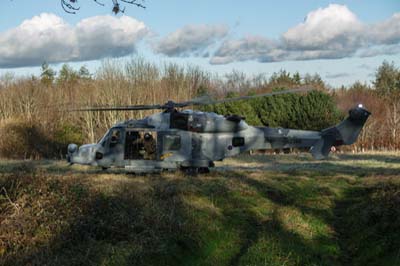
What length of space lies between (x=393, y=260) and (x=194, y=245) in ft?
10.4

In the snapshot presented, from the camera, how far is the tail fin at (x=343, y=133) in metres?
19.5

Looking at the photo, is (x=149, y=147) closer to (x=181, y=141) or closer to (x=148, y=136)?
(x=148, y=136)

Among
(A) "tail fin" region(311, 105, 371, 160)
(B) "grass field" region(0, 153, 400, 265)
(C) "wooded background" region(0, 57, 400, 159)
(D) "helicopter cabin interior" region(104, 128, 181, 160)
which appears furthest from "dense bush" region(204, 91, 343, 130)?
(B) "grass field" region(0, 153, 400, 265)

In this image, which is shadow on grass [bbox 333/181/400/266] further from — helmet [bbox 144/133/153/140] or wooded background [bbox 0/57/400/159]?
wooded background [bbox 0/57/400/159]

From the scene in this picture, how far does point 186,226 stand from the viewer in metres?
9.95

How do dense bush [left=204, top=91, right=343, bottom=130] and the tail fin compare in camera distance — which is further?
dense bush [left=204, top=91, right=343, bottom=130]

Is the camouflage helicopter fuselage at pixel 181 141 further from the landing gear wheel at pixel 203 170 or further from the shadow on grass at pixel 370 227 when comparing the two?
the shadow on grass at pixel 370 227

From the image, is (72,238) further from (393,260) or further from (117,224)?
(393,260)

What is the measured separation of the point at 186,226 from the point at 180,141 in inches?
356

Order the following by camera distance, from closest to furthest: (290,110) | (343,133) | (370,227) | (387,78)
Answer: (370,227) < (343,133) < (290,110) < (387,78)

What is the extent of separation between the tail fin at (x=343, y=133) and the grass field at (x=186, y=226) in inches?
191

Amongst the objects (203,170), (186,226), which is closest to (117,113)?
(203,170)

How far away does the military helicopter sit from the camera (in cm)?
1880

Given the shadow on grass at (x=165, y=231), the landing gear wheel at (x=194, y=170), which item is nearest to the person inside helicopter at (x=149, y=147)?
the landing gear wheel at (x=194, y=170)
